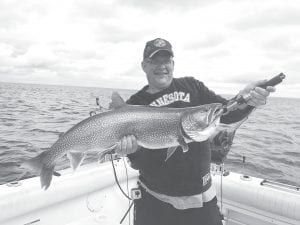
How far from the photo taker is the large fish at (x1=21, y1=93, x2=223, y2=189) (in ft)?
11.2

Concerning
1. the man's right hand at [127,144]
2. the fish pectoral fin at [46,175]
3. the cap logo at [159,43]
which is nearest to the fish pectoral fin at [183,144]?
the man's right hand at [127,144]

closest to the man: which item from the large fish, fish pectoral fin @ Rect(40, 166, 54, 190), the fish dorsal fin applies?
the large fish

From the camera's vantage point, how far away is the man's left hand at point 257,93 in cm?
323

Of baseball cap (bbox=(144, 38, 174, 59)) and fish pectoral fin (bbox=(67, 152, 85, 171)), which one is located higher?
baseball cap (bbox=(144, 38, 174, 59))

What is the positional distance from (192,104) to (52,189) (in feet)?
8.37

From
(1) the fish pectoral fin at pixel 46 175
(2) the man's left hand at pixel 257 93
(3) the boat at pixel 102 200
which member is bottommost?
(3) the boat at pixel 102 200

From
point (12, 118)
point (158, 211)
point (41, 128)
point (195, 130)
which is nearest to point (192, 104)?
point (195, 130)

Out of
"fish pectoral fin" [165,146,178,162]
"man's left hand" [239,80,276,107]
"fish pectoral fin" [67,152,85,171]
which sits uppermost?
"man's left hand" [239,80,276,107]

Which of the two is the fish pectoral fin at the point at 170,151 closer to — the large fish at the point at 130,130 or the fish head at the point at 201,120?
the large fish at the point at 130,130

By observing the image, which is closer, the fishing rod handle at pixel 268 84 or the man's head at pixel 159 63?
the fishing rod handle at pixel 268 84

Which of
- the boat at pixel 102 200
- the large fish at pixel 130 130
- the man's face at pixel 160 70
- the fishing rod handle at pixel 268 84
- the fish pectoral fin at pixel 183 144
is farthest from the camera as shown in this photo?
the boat at pixel 102 200

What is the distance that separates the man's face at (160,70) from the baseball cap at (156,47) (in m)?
0.04

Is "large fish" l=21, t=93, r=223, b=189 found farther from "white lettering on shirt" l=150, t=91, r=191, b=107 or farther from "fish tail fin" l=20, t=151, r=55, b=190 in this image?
"white lettering on shirt" l=150, t=91, r=191, b=107

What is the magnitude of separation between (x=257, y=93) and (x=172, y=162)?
1.16 meters
